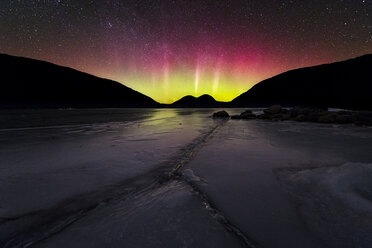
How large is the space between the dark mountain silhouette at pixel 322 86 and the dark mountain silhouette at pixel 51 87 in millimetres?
101448

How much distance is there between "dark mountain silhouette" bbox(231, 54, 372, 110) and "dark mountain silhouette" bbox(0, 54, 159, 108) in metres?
101

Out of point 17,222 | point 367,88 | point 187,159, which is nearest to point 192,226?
point 17,222

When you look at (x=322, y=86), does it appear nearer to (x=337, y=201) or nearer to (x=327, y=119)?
(x=327, y=119)

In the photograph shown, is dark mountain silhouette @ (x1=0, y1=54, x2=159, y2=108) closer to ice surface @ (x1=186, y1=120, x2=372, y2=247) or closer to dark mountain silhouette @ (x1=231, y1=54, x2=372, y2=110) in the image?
dark mountain silhouette @ (x1=231, y1=54, x2=372, y2=110)

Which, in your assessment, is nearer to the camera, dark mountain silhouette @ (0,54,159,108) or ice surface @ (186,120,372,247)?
ice surface @ (186,120,372,247)

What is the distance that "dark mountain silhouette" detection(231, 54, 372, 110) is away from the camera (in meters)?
55.3

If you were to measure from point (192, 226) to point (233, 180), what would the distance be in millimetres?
1036

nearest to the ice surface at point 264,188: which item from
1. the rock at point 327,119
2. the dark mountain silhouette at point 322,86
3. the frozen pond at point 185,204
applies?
the frozen pond at point 185,204

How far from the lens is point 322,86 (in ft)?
255

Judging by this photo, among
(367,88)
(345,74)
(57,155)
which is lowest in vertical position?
(57,155)

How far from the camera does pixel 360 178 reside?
1.96 m

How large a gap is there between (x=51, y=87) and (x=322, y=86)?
15917 cm

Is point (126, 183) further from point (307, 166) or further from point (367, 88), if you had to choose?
point (367, 88)

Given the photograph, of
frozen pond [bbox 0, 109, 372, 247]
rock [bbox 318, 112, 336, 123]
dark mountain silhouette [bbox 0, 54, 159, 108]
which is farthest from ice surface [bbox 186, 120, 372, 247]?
dark mountain silhouette [bbox 0, 54, 159, 108]
